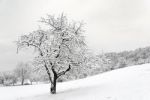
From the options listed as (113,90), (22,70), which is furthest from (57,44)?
(22,70)

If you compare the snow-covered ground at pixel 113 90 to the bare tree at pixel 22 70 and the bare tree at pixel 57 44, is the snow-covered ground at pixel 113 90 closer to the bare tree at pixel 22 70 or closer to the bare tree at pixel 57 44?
the bare tree at pixel 57 44

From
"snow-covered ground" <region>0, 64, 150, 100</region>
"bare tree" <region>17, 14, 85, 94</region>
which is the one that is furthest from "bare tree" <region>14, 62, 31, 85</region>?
"bare tree" <region>17, 14, 85, 94</region>

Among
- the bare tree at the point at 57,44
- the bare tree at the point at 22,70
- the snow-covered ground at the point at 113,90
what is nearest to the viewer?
the snow-covered ground at the point at 113,90

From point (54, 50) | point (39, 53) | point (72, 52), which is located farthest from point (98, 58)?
point (39, 53)

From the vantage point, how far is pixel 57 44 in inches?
895

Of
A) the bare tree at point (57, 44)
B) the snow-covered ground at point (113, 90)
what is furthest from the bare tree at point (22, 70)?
the bare tree at point (57, 44)

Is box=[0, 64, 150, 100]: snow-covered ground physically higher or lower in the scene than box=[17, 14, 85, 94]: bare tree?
lower

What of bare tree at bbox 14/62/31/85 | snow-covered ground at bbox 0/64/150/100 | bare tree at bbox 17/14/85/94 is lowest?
bare tree at bbox 14/62/31/85

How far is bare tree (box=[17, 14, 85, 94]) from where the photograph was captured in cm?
2288

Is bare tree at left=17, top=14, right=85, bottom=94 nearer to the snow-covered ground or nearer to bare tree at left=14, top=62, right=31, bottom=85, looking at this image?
the snow-covered ground

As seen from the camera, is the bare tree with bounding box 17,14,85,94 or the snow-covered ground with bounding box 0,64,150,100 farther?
the bare tree with bounding box 17,14,85,94

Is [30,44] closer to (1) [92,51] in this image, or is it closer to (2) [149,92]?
(1) [92,51]

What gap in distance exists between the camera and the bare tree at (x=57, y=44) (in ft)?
75.0

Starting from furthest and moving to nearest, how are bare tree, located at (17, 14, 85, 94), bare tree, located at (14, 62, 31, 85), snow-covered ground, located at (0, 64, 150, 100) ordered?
bare tree, located at (14, 62, 31, 85) < bare tree, located at (17, 14, 85, 94) < snow-covered ground, located at (0, 64, 150, 100)
